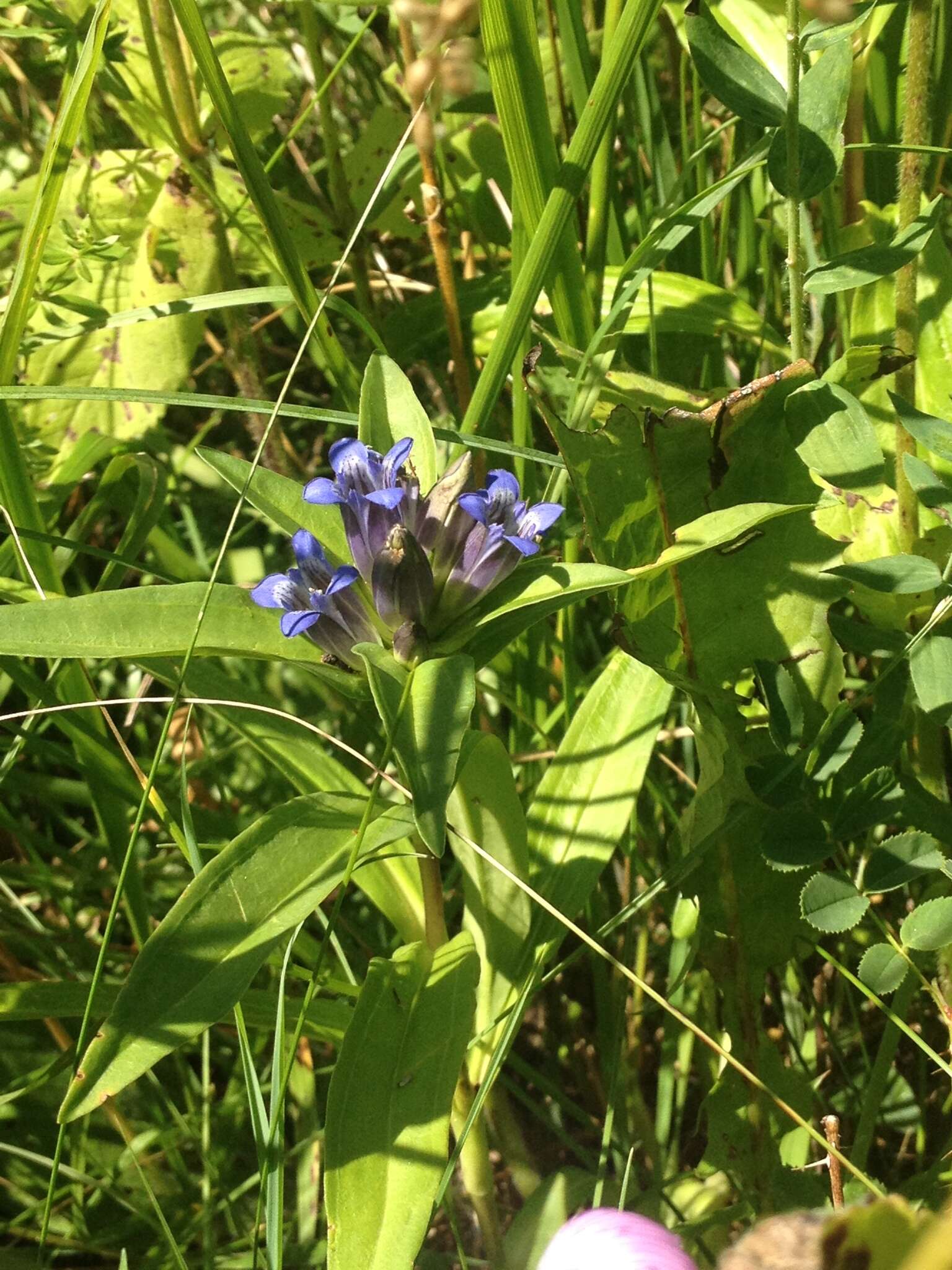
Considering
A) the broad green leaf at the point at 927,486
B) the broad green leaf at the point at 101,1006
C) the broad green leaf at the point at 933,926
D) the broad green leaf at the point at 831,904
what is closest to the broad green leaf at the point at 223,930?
the broad green leaf at the point at 101,1006

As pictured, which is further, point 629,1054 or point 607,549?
point 629,1054

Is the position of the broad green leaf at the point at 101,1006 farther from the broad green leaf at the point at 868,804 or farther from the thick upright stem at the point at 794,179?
the thick upright stem at the point at 794,179

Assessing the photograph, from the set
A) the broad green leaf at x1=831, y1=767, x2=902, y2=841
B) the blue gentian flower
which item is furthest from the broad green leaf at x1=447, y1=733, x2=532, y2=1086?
the broad green leaf at x1=831, y1=767, x2=902, y2=841

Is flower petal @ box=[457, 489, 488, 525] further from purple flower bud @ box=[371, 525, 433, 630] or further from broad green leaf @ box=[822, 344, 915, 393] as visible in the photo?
broad green leaf @ box=[822, 344, 915, 393]

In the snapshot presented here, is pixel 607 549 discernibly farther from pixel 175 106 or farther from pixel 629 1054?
pixel 175 106

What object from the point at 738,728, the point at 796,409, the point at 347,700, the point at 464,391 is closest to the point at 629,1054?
the point at 738,728

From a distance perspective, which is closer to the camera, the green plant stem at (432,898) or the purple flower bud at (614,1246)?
the purple flower bud at (614,1246)
